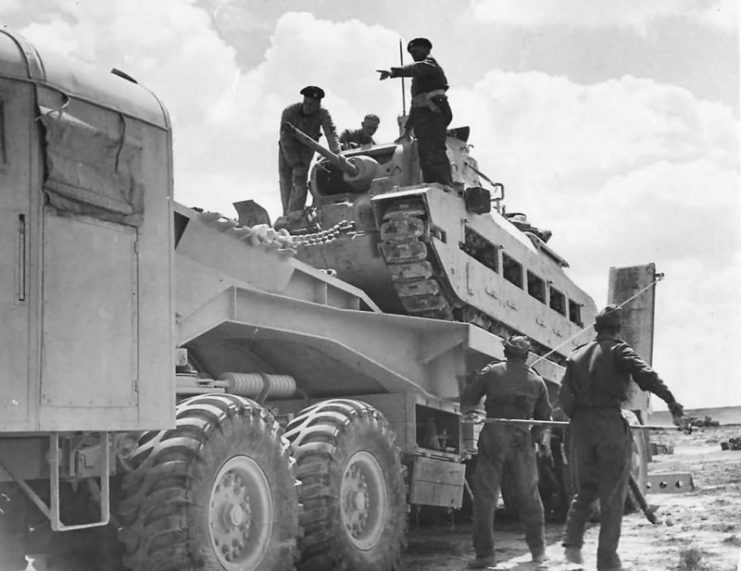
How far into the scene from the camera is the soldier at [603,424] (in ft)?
28.2

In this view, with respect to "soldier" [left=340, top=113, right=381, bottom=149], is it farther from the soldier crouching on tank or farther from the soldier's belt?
the soldier crouching on tank

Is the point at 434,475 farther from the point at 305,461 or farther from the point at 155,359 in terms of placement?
the point at 155,359

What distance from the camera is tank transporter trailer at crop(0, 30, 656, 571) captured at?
5.89m

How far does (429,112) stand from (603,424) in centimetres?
460

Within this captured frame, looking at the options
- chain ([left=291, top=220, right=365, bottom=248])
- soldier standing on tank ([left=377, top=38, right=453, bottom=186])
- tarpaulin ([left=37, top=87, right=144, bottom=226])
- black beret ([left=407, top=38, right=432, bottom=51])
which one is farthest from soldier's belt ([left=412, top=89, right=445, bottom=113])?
tarpaulin ([left=37, top=87, right=144, bottom=226])

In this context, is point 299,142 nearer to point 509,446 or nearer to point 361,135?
point 361,135

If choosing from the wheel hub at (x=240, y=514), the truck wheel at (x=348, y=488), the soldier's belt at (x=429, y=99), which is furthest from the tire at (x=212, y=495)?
the soldier's belt at (x=429, y=99)

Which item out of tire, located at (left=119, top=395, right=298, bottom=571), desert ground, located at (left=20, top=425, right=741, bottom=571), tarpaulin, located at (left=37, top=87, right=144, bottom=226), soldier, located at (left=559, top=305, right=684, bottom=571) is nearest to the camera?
tarpaulin, located at (left=37, top=87, right=144, bottom=226)

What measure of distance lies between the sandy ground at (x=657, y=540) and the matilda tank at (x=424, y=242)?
209 centimetres

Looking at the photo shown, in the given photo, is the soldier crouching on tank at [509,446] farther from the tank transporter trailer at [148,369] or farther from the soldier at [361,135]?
the soldier at [361,135]

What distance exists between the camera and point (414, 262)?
37.0 ft

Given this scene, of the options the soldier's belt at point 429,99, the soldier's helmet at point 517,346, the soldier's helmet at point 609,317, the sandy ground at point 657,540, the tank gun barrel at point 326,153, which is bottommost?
the sandy ground at point 657,540

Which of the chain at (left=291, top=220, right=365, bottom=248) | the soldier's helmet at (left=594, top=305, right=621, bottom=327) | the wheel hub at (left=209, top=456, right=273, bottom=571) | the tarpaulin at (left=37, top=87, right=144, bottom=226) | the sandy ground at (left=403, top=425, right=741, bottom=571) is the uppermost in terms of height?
the chain at (left=291, top=220, right=365, bottom=248)

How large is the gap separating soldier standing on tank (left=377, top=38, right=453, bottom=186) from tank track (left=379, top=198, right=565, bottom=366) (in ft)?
3.14
